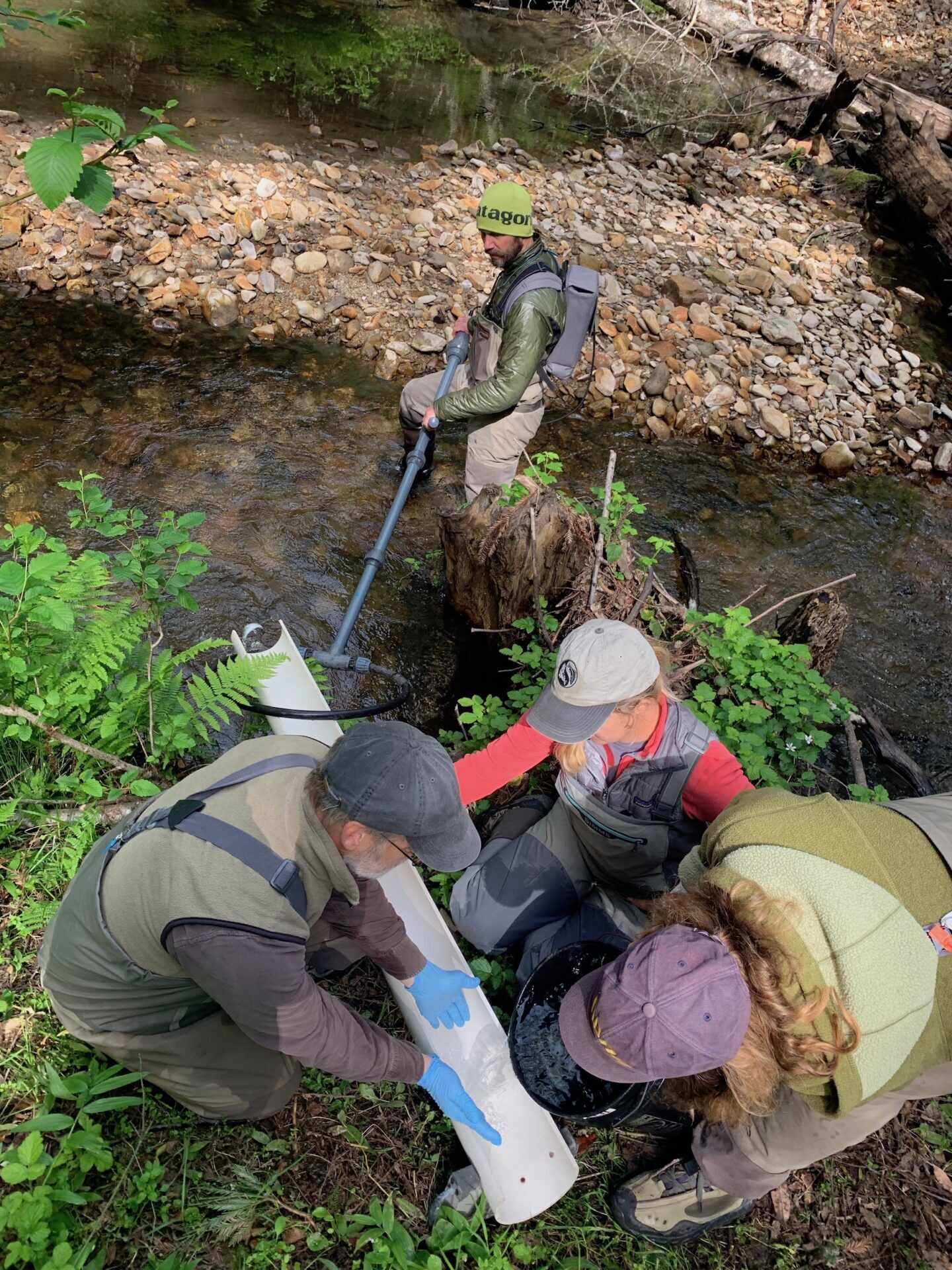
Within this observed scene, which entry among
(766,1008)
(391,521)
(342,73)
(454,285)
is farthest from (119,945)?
(342,73)

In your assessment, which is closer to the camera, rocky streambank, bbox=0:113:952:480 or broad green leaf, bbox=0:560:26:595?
broad green leaf, bbox=0:560:26:595

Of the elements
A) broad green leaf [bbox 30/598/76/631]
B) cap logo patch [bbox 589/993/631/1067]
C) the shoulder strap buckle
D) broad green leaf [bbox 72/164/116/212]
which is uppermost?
broad green leaf [bbox 72/164/116/212]

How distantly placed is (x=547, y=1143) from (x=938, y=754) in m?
3.35

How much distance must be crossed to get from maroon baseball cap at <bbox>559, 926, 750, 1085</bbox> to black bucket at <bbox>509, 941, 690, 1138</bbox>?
2.13 feet

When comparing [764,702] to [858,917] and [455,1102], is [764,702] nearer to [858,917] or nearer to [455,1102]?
[858,917]

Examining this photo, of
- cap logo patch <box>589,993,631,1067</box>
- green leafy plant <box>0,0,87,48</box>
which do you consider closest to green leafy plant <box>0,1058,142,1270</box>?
cap logo patch <box>589,993,631,1067</box>

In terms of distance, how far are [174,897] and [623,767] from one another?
149 centimetres

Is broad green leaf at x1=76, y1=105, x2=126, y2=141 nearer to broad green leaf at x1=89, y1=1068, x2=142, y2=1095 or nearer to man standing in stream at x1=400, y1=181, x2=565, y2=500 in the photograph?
man standing in stream at x1=400, y1=181, x2=565, y2=500

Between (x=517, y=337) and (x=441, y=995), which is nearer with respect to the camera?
(x=441, y=995)

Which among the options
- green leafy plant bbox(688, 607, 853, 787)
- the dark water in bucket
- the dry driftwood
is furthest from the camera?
the dry driftwood

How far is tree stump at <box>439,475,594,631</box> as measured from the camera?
379 cm

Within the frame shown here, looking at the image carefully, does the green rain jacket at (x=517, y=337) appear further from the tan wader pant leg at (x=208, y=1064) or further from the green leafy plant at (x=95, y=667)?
the tan wader pant leg at (x=208, y=1064)

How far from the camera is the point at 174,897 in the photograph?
1.74m

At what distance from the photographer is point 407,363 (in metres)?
6.27
